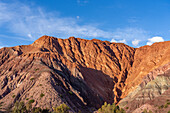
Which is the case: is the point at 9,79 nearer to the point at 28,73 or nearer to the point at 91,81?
the point at 28,73

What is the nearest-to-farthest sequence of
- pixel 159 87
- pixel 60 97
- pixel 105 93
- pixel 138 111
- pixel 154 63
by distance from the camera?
pixel 138 111 < pixel 60 97 < pixel 159 87 < pixel 105 93 < pixel 154 63

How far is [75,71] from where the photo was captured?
10688cm

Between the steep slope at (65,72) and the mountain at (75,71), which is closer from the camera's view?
the steep slope at (65,72)

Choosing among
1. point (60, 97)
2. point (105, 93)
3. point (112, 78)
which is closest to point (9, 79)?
point (60, 97)

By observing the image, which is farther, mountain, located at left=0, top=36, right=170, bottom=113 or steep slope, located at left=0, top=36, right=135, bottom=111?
mountain, located at left=0, top=36, right=170, bottom=113

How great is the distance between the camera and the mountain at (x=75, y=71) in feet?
264

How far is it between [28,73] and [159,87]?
5858cm

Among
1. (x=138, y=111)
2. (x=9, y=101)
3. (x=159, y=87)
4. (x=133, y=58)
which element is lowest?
(x=138, y=111)

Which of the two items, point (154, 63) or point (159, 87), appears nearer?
point (159, 87)

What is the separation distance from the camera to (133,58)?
150m

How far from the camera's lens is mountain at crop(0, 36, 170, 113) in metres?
80.5

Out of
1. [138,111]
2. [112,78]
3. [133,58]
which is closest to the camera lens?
[138,111]

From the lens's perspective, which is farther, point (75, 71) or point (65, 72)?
point (75, 71)

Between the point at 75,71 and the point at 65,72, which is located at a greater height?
the point at 75,71
